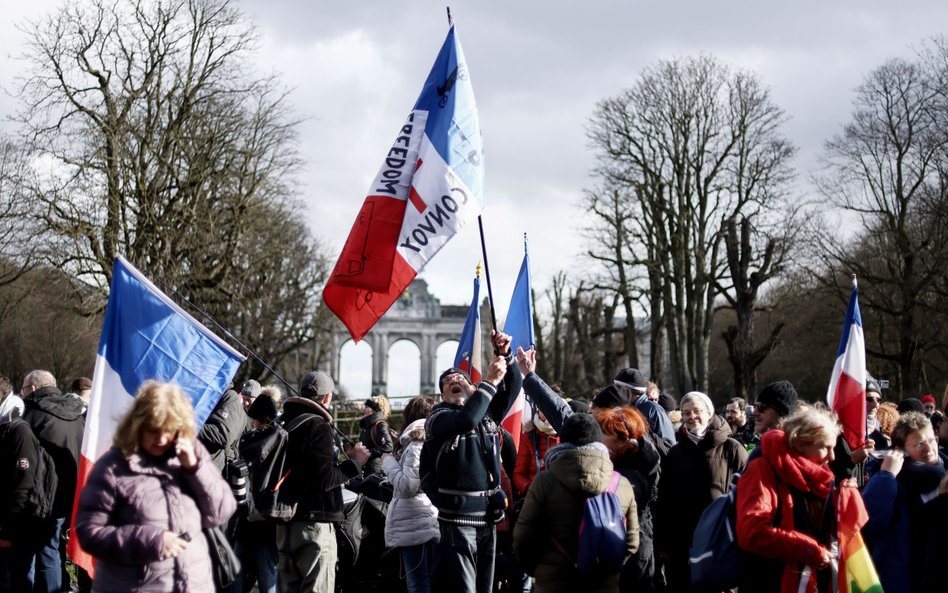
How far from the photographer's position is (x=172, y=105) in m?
29.3

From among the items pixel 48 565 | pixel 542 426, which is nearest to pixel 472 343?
pixel 542 426

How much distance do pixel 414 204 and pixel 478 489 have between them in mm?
1974

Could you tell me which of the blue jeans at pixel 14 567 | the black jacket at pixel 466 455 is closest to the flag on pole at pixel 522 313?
the black jacket at pixel 466 455

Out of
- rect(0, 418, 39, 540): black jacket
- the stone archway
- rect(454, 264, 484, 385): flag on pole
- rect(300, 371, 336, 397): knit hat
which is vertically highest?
the stone archway

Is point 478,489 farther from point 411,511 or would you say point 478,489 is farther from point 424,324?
point 424,324

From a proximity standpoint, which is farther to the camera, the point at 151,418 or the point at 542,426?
the point at 542,426

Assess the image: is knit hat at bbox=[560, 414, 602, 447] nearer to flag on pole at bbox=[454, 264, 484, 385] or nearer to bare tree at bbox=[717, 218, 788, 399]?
flag on pole at bbox=[454, 264, 484, 385]

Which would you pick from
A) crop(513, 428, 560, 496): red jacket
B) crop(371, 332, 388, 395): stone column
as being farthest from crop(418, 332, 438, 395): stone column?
crop(513, 428, 560, 496): red jacket

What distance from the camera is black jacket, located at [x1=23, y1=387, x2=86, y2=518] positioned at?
8.93m

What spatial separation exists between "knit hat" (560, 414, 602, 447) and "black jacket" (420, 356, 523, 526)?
0.90 meters

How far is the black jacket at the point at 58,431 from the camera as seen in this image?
8.93 meters

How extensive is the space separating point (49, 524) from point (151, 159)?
21447 millimetres

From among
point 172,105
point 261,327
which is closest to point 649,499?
point 172,105

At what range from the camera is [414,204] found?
7578 millimetres
